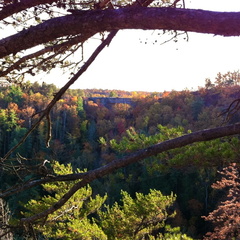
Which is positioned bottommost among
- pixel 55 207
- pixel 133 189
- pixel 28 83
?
pixel 133 189

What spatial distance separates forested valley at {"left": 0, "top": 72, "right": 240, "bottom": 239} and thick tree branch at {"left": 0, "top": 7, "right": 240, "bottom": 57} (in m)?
0.53

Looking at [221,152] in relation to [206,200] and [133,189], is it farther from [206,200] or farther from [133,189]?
[133,189]

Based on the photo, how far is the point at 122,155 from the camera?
2812 centimetres

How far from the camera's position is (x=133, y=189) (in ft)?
83.8

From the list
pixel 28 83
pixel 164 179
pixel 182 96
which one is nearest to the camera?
pixel 28 83

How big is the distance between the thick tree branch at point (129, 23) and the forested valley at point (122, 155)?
532mm

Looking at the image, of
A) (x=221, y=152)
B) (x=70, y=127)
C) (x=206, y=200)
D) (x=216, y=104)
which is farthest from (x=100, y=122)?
(x=221, y=152)

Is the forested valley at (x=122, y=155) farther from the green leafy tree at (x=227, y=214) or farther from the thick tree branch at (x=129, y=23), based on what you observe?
the thick tree branch at (x=129, y=23)

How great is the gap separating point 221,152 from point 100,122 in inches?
1474

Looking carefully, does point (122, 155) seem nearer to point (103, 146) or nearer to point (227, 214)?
point (103, 146)

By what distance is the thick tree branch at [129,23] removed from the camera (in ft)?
3.43

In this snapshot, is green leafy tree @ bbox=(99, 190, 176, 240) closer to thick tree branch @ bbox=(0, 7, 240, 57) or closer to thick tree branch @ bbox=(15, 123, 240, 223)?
thick tree branch @ bbox=(15, 123, 240, 223)

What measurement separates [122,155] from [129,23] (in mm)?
27173

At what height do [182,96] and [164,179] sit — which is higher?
[182,96]
